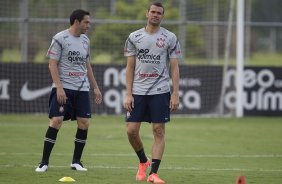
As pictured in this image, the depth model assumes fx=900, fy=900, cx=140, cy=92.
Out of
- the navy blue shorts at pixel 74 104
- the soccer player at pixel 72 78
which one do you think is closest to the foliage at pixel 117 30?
the soccer player at pixel 72 78

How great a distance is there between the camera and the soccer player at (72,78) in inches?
512

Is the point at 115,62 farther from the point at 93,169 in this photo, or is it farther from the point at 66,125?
the point at 93,169

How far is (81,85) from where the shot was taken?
13.2 metres

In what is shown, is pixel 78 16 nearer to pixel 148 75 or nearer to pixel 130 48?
pixel 130 48

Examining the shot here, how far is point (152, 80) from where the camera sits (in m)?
12.0

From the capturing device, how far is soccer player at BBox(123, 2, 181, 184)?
11883mm

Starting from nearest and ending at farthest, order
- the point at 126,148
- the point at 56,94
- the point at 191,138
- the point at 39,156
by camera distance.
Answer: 1. the point at 56,94
2. the point at 39,156
3. the point at 126,148
4. the point at 191,138

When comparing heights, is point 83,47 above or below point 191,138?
above

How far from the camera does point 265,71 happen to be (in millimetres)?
26125

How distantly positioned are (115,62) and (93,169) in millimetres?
14194

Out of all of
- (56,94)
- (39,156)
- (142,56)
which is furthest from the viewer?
(39,156)

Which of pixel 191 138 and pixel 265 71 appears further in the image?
pixel 265 71

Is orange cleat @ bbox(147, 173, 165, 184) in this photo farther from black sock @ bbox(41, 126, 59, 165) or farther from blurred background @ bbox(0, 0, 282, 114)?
blurred background @ bbox(0, 0, 282, 114)

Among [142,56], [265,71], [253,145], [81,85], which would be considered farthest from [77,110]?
[265,71]
